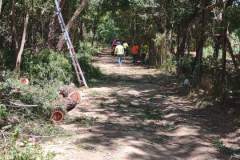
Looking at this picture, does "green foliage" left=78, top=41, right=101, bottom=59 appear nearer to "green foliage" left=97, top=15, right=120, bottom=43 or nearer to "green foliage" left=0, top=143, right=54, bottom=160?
"green foliage" left=0, top=143, right=54, bottom=160

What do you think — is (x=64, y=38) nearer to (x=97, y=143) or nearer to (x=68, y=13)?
(x=68, y=13)

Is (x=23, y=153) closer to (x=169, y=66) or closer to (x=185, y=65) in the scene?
(x=185, y=65)

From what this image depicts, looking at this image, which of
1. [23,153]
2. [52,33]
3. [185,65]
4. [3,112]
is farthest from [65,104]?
[185,65]

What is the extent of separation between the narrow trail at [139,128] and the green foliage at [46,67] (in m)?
1.18

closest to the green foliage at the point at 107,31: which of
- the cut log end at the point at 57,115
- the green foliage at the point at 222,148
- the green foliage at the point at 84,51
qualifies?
the green foliage at the point at 84,51

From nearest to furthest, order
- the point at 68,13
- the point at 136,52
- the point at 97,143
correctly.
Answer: the point at 97,143 < the point at 68,13 < the point at 136,52

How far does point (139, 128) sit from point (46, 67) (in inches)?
207

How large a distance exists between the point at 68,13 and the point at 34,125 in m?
12.7

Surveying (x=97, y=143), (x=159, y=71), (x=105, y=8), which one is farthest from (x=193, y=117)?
(x=105, y=8)

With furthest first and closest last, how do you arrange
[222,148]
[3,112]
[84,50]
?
[84,50], [222,148], [3,112]

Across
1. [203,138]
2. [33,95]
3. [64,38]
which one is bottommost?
[203,138]

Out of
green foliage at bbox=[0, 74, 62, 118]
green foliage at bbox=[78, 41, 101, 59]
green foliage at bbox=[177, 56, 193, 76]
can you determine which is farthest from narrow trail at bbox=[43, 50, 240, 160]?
green foliage at bbox=[78, 41, 101, 59]

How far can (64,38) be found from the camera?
18766 mm

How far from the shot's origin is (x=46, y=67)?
53.8 feet
